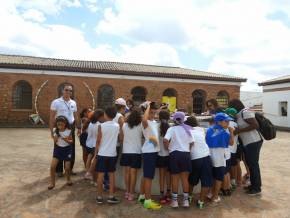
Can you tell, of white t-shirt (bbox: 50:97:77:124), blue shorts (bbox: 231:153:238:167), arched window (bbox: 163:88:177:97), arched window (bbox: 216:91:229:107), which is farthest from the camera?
arched window (bbox: 216:91:229:107)

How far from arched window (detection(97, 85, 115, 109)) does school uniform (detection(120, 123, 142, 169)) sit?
49.7 feet

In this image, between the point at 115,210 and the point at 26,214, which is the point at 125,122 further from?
the point at 26,214

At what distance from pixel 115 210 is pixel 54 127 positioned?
2.10 metres

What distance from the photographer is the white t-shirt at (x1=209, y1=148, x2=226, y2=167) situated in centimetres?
485

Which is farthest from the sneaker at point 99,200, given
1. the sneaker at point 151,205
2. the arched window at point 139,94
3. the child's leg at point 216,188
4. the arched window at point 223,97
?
the arched window at point 223,97

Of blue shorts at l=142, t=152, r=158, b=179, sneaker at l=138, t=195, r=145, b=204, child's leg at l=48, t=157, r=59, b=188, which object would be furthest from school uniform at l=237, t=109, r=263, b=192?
child's leg at l=48, t=157, r=59, b=188

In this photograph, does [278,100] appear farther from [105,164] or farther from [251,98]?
[105,164]

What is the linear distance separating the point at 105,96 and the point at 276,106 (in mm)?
12813

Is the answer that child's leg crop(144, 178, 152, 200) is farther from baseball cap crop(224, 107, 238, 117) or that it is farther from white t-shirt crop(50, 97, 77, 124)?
white t-shirt crop(50, 97, 77, 124)

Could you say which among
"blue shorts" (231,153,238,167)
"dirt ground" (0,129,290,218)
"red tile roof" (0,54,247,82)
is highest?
"red tile roof" (0,54,247,82)

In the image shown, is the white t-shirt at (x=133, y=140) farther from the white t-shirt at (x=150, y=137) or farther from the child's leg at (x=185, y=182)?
the child's leg at (x=185, y=182)

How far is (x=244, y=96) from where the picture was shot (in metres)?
38.7

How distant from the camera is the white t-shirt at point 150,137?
186 inches

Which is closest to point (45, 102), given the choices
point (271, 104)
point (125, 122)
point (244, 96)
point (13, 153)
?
point (13, 153)
